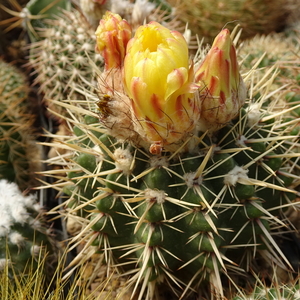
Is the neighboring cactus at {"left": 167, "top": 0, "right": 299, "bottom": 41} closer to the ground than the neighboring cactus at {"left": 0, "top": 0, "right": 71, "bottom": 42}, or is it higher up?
closer to the ground

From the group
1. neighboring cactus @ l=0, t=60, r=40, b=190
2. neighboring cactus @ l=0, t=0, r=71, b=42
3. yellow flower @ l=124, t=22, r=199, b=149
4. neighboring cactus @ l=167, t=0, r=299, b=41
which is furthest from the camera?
neighboring cactus @ l=0, t=0, r=71, b=42

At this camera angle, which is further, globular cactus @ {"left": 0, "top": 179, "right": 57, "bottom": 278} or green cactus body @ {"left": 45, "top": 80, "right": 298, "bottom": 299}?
globular cactus @ {"left": 0, "top": 179, "right": 57, "bottom": 278}

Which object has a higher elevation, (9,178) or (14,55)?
(14,55)

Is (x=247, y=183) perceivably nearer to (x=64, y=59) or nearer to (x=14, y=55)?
(x=64, y=59)

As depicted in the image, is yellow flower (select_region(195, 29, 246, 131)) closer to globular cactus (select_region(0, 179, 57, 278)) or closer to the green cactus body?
the green cactus body

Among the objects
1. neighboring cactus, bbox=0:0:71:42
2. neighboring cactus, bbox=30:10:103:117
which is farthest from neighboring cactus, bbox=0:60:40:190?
neighboring cactus, bbox=0:0:71:42

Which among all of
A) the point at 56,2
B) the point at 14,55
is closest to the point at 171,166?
the point at 56,2

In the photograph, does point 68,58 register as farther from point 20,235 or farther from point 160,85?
point 160,85

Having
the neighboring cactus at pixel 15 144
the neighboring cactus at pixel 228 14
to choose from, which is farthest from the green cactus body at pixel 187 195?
the neighboring cactus at pixel 228 14
